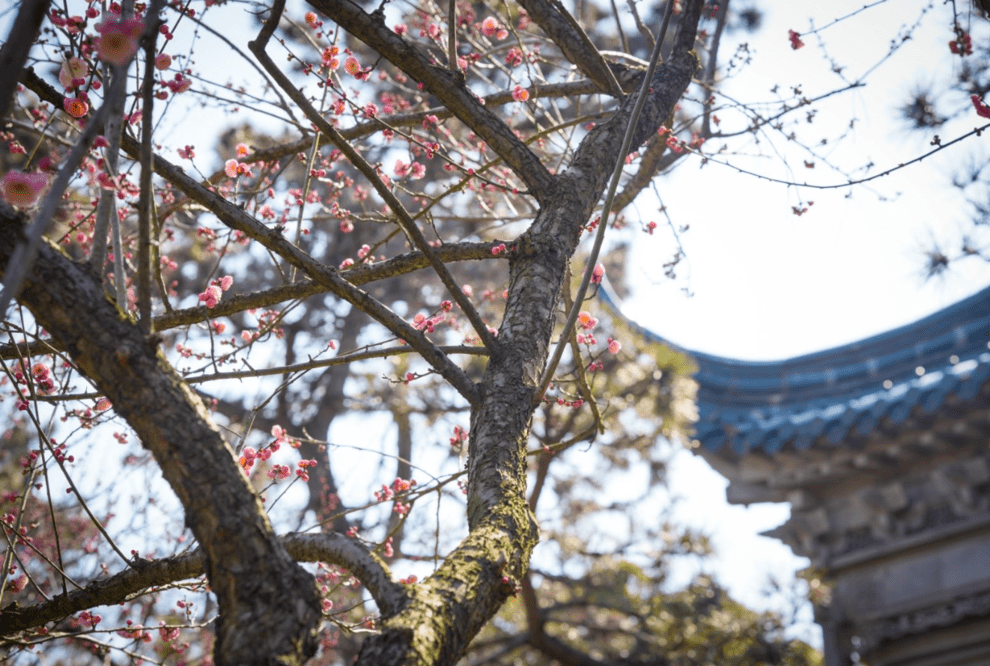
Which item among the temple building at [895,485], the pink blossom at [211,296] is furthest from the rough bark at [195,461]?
the temple building at [895,485]

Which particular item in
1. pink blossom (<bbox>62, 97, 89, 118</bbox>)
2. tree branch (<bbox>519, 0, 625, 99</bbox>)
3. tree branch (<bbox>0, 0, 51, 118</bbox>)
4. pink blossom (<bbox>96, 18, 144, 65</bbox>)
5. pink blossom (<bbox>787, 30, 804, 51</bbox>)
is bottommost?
tree branch (<bbox>0, 0, 51, 118</bbox>)

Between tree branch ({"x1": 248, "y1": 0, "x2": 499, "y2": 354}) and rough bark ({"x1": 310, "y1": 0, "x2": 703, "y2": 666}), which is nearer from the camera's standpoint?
rough bark ({"x1": 310, "y1": 0, "x2": 703, "y2": 666})

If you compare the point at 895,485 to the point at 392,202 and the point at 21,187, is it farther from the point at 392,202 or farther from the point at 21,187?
the point at 21,187

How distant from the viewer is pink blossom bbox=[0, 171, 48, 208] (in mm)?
1537

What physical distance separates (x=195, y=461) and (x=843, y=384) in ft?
20.4

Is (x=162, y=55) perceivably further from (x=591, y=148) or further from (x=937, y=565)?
(x=937, y=565)

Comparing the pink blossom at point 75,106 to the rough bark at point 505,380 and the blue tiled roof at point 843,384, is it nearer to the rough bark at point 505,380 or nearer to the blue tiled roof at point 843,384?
the rough bark at point 505,380

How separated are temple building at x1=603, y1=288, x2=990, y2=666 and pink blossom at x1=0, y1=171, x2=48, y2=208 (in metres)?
4.41

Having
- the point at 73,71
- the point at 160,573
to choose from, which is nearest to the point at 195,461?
the point at 160,573

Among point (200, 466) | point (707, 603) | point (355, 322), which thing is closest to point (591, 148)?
point (200, 466)

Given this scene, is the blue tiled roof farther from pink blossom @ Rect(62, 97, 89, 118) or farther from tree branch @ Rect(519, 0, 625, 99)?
pink blossom @ Rect(62, 97, 89, 118)

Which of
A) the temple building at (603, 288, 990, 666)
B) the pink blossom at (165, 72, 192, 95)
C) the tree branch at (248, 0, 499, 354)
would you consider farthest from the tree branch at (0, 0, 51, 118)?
the temple building at (603, 288, 990, 666)

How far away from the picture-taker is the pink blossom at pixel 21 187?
1.54 metres

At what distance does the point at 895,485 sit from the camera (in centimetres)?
539
